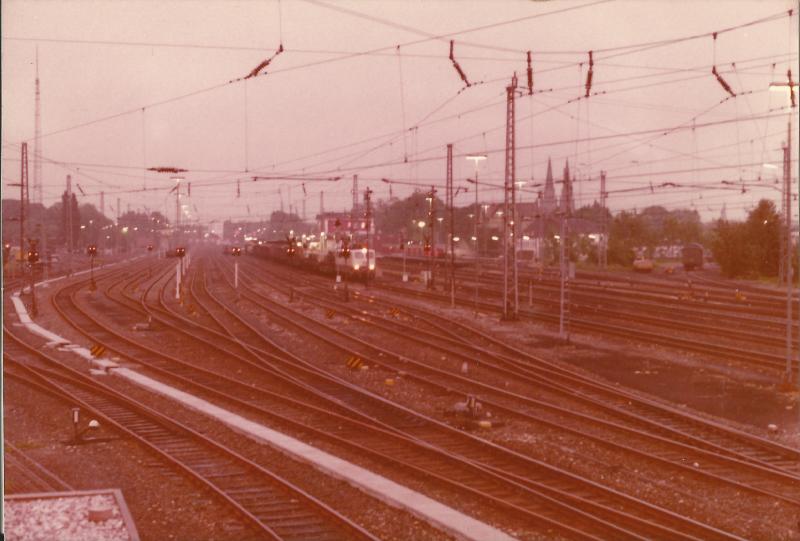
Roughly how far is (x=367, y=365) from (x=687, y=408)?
29.7ft

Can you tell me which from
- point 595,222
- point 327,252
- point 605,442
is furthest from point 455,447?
point 595,222

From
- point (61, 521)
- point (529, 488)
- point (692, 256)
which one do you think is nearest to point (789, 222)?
point (529, 488)

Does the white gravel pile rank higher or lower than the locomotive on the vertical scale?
lower

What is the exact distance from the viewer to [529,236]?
11744 cm

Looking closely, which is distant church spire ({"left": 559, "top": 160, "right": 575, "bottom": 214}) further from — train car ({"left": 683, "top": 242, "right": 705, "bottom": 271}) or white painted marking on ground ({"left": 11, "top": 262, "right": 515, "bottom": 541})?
train car ({"left": 683, "top": 242, "right": 705, "bottom": 271})

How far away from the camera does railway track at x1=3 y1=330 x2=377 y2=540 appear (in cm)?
1041

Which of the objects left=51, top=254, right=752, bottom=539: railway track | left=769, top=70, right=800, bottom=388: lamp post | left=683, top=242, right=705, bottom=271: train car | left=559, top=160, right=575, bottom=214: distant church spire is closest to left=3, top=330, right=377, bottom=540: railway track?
left=51, top=254, right=752, bottom=539: railway track

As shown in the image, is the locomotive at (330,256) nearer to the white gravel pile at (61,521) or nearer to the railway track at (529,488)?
the railway track at (529,488)

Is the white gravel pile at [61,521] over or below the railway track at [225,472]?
over

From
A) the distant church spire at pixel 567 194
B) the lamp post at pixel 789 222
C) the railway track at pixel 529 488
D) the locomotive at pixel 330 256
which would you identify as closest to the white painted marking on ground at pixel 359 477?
the railway track at pixel 529 488

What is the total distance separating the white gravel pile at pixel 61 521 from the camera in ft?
32.8

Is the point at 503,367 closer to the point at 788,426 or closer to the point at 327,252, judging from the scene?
the point at 788,426

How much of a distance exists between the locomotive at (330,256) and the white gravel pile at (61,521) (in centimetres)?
3142

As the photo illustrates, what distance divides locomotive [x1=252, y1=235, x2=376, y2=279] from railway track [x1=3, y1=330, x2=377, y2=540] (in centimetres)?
2451
